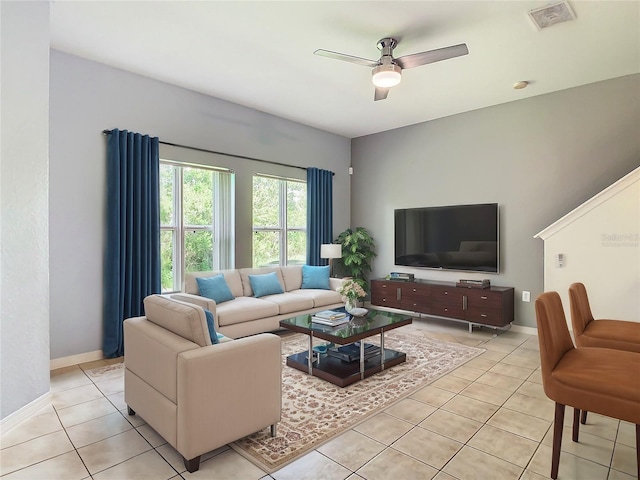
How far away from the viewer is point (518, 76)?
13.3ft

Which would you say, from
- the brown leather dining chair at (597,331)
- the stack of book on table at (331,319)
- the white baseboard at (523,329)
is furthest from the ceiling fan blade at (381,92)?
the white baseboard at (523,329)

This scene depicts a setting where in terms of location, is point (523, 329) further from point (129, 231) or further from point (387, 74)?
point (129, 231)

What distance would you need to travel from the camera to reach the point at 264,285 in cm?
479

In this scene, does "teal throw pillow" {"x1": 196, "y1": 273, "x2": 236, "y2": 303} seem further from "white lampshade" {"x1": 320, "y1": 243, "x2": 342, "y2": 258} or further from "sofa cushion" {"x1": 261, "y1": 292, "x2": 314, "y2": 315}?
"white lampshade" {"x1": 320, "y1": 243, "x2": 342, "y2": 258}

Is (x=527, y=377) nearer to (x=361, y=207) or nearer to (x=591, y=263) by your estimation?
(x=591, y=263)

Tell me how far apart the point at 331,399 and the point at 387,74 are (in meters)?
2.70

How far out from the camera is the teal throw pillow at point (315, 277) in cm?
539


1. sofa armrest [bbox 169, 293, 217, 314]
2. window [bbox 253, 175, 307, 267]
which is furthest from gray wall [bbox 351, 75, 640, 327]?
sofa armrest [bbox 169, 293, 217, 314]

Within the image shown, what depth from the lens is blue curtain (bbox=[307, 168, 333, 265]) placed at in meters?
5.98

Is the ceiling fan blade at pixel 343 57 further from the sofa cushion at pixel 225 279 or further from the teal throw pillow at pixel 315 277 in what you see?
the teal throw pillow at pixel 315 277

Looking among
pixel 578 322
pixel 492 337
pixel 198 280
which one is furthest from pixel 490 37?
pixel 198 280

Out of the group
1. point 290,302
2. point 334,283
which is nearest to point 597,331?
point 290,302

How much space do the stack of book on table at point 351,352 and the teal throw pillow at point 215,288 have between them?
147 centimetres

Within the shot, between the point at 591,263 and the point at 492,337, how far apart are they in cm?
138
